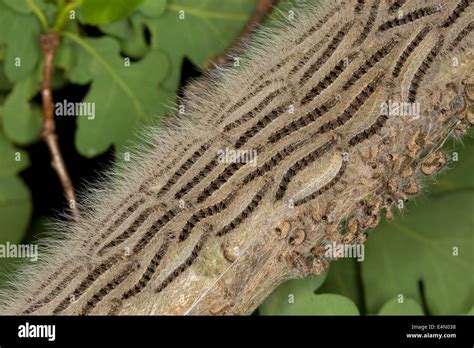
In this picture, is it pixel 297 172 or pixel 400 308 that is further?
pixel 400 308

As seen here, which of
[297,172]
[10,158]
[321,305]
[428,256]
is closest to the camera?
[297,172]

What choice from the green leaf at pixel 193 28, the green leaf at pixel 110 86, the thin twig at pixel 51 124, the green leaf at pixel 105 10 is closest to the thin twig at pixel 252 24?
the green leaf at pixel 193 28

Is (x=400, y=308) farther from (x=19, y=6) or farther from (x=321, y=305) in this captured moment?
(x=19, y=6)

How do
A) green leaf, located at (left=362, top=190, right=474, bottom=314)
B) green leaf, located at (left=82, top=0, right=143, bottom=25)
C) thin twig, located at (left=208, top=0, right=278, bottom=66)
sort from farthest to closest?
thin twig, located at (left=208, top=0, right=278, bottom=66) < green leaf, located at (left=362, top=190, right=474, bottom=314) < green leaf, located at (left=82, top=0, right=143, bottom=25)

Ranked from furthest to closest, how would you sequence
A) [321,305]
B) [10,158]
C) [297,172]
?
[10,158]
[321,305]
[297,172]

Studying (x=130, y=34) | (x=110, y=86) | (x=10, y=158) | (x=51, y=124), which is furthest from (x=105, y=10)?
(x=10, y=158)

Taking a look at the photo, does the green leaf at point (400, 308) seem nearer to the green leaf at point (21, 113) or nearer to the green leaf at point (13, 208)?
the green leaf at point (13, 208)

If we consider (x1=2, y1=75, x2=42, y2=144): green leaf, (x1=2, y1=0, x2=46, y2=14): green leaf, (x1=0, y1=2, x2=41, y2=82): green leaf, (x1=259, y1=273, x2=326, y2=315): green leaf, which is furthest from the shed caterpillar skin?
(x1=2, y1=0, x2=46, y2=14): green leaf

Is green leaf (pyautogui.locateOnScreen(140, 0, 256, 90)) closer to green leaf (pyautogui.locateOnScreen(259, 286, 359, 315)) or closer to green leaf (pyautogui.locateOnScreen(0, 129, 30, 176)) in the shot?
green leaf (pyautogui.locateOnScreen(0, 129, 30, 176))
